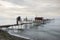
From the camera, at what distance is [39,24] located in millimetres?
16188

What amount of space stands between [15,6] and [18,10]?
0.67 feet

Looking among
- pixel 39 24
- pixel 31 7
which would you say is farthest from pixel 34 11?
→ pixel 39 24

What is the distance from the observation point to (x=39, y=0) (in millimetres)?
4852

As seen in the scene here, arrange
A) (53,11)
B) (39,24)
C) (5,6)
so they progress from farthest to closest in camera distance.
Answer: (39,24), (5,6), (53,11)

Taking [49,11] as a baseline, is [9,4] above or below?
above

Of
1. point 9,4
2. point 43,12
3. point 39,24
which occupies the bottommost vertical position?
point 39,24

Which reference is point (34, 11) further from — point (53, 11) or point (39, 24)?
point (39, 24)

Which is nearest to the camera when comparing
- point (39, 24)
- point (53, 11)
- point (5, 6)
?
point (53, 11)

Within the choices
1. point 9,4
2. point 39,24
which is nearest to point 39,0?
point 9,4

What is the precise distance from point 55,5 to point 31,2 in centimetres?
90

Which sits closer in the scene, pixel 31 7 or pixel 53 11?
pixel 53 11

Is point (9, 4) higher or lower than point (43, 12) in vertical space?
higher

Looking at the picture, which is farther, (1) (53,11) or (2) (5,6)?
(2) (5,6)

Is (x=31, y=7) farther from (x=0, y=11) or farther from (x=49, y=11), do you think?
(x=0, y=11)
